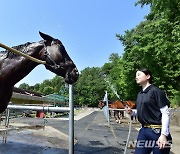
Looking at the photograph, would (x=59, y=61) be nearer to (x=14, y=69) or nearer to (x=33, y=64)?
(x=33, y=64)

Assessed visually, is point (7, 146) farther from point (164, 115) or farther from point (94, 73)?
point (94, 73)

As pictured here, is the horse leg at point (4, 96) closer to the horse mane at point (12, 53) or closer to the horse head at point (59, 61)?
the horse mane at point (12, 53)

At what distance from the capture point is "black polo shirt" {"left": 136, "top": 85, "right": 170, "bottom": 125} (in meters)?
3.37

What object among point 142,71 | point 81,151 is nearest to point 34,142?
point 81,151

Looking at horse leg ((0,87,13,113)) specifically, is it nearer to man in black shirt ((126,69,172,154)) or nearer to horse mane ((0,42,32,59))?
horse mane ((0,42,32,59))

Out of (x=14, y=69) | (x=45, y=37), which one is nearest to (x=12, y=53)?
(x=14, y=69)

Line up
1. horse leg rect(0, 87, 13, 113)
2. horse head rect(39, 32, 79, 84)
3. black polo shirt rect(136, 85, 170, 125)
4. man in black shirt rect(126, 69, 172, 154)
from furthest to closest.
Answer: horse head rect(39, 32, 79, 84) → horse leg rect(0, 87, 13, 113) → black polo shirt rect(136, 85, 170, 125) → man in black shirt rect(126, 69, 172, 154)

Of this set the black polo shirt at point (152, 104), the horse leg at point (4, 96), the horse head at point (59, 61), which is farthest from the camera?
the horse head at point (59, 61)

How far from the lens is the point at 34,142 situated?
7695mm

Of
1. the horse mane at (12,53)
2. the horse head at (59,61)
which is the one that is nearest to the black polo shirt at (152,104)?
the horse head at (59,61)

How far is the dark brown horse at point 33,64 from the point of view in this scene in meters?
4.57

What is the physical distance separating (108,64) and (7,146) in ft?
320

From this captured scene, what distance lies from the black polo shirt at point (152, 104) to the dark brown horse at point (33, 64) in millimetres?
1611

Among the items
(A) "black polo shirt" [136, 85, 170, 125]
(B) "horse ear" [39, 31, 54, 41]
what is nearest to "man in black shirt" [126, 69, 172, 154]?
(A) "black polo shirt" [136, 85, 170, 125]
